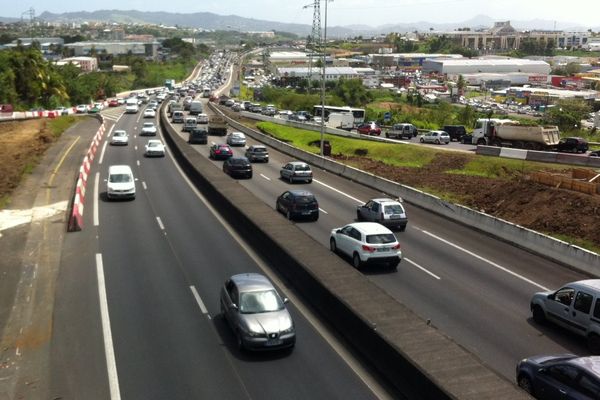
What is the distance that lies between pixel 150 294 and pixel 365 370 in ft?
26.8

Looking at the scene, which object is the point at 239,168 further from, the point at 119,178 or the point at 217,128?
the point at 217,128

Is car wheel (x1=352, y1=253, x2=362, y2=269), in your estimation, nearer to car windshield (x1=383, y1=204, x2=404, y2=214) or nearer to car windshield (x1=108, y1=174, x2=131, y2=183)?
car windshield (x1=383, y1=204, x2=404, y2=214)

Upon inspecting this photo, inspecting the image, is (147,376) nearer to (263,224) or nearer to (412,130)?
(263,224)

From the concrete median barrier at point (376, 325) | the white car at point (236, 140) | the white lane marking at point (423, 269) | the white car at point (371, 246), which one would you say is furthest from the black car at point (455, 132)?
the white car at point (371, 246)

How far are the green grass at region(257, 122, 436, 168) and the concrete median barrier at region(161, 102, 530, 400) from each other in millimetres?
27566

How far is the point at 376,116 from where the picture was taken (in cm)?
10256

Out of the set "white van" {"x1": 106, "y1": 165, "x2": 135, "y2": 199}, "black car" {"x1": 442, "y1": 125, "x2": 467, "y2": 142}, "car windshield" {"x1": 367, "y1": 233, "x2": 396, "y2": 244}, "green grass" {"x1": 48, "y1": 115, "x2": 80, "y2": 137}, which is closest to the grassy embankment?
"black car" {"x1": 442, "y1": 125, "x2": 467, "y2": 142}

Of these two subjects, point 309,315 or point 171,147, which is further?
point 171,147

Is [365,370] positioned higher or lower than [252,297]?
lower

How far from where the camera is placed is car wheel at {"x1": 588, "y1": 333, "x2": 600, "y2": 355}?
16.4m

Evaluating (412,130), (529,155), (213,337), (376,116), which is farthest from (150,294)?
(376,116)

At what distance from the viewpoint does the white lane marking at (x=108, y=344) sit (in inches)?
550

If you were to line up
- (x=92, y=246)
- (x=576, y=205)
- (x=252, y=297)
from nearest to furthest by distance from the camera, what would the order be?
(x=252, y=297) < (x=92, y=246) < (x=576, y=205)

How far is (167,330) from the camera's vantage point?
17203 millimetres
